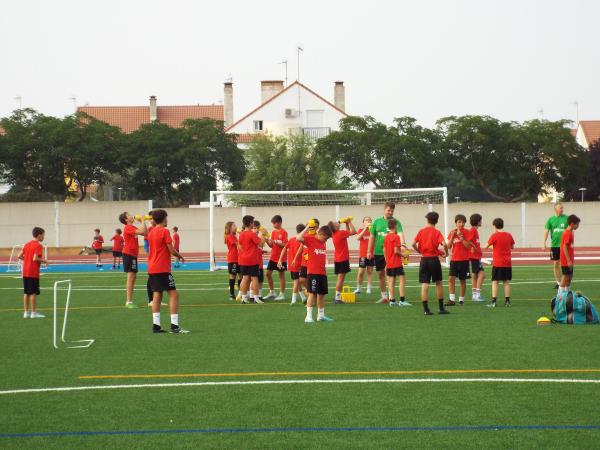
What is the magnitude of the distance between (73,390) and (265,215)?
35.9m

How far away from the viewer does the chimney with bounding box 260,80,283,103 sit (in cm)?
7831

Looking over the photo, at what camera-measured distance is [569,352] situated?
436 inches

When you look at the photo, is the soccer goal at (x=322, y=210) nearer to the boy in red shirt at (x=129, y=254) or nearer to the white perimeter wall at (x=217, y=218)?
the white perimeter wall at (x=217, y=218)

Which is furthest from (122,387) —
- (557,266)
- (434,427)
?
(557,266)

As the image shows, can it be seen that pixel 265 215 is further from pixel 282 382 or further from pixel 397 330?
pixel 282 382

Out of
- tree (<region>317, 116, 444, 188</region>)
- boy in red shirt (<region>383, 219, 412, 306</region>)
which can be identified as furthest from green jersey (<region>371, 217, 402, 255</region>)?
tree (<region>317, 116, 444, 188</region>)

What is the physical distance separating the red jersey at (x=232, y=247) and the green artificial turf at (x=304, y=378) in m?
2.09

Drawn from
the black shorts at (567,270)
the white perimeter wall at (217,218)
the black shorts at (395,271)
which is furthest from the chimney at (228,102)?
the black shorts at (567,270)

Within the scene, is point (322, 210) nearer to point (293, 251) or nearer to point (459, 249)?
point (293, 251)

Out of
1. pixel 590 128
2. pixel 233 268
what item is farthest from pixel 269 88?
pixel 233 268

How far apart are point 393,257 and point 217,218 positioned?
2832 centimetres

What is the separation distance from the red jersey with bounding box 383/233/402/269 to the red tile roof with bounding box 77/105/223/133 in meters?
67.3

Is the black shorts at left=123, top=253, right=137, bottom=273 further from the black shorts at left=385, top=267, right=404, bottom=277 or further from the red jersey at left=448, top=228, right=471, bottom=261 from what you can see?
the red jersey at left=448, top=228, right=471, bottom=261

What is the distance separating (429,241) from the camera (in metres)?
15.3
